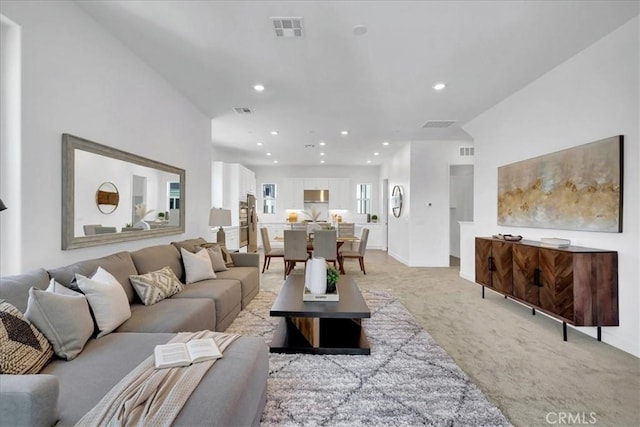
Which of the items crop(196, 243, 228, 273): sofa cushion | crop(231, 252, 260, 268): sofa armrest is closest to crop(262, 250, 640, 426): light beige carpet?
crop(231, 252, 260, 268): sofa armrest

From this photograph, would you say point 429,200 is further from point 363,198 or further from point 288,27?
point 288,27

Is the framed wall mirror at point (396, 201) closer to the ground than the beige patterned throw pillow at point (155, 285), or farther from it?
farther from it

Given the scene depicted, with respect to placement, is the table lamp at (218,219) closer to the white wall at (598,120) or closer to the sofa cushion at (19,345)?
the sofa cushion at (19,345)

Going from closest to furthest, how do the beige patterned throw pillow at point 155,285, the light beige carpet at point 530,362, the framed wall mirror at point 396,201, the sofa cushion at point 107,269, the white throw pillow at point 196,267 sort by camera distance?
the light beige carpet at point 530,362
the sofa cushion at point 107,269
the beige patterned throw pillow at point 155,285
the white throw pillow at point 196,267
the framed wall mirror at point 396,201

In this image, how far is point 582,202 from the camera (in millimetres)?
3119

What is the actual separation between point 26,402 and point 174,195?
10.9 feet

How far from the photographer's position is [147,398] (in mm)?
1216

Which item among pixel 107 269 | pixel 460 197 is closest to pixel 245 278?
pixel 107 269

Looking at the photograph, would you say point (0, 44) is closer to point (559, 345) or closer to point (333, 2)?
point (333, 2)

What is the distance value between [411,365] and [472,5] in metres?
2.98

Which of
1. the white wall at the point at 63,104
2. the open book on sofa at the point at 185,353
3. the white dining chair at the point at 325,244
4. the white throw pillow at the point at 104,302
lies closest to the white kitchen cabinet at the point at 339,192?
the white dining chair at the point at 325,244

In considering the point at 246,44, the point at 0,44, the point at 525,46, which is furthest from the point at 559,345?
the point at 0,44

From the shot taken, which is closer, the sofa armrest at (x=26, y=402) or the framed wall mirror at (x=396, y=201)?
the sofa armrest at (x=26, y=402)

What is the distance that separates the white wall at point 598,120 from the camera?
2.65 meters
